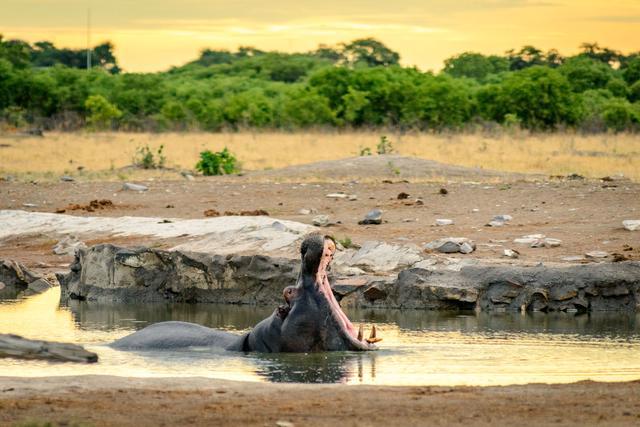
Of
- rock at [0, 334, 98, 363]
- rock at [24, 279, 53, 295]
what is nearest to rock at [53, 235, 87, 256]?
rock at [24, 279, 53, 295]

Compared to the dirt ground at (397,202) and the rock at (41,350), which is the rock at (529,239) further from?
the rock at (41,350)

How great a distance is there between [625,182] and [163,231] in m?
9.44

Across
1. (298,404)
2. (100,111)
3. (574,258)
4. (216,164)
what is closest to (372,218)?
(574,258)

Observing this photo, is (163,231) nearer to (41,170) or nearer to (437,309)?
(437,309)

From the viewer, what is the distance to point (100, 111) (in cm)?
5150

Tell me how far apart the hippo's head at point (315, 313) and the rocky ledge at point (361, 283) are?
3726 mm

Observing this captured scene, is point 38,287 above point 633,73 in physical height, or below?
below

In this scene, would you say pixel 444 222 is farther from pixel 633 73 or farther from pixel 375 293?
pixel 633 73

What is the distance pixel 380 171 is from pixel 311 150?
9.57 m

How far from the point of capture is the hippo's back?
1012 cm

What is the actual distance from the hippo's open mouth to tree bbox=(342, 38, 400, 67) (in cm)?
8828

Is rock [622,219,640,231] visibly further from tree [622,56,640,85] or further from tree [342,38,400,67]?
tree [342,38,400,67]

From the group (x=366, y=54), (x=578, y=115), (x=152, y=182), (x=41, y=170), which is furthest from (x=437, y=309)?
(x=366, y=54)

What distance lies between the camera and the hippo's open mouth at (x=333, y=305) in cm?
943
